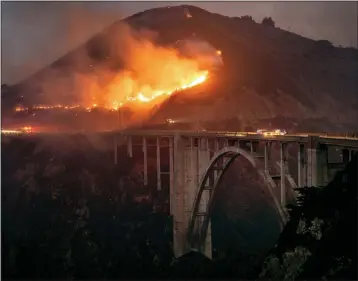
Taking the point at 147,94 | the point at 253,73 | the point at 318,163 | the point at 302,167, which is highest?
the point at 253,73

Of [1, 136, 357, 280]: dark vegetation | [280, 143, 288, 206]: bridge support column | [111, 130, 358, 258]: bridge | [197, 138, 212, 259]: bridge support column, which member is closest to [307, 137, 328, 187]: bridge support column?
[1, 136, 357, 280]: dark vegetation

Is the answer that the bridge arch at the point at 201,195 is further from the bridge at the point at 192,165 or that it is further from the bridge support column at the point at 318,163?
the bridge support column at the point at 318,163

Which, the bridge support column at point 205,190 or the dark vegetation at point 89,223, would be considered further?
the bridge support column at point 205,190

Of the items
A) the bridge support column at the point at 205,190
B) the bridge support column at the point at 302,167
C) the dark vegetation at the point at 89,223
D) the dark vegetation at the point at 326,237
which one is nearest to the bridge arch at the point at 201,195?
the bridge support column at the point at 205,190

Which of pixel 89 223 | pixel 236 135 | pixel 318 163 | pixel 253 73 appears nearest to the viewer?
pixel 318 163

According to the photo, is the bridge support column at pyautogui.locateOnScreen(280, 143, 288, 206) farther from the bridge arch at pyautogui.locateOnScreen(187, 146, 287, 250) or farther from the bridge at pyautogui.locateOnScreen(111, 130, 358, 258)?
the bridge arch at pyautogui.locateOnScreen(187, 146, 287, 250)

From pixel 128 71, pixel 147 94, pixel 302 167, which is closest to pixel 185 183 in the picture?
pixel 147 94

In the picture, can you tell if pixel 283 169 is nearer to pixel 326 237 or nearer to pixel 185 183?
pixel 326 237
